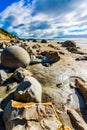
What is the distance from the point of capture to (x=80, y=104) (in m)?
10.2

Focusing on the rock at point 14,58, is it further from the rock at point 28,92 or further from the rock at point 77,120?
the rock at point 77,120

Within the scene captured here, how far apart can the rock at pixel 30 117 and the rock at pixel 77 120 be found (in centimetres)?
100

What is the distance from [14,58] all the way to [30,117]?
20.4 feet

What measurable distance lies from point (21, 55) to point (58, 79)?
124 inches

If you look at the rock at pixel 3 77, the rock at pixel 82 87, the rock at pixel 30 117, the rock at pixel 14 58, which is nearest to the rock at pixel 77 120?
the rock at pixel 30 117

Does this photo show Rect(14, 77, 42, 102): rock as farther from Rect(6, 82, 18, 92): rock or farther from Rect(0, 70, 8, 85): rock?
Rect(0, 70, 8, 85): rock

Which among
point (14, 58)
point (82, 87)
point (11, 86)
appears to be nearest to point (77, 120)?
point (82, 87)

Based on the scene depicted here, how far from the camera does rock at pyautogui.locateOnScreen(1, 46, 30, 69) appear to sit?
43.8ft

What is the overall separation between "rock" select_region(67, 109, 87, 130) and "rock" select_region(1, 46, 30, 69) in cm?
489

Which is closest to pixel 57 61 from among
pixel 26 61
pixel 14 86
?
pixel 26 61

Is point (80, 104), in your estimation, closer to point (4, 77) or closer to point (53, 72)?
point (53, 72)

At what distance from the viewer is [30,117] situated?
7.62 metres

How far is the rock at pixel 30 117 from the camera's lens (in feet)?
24.4

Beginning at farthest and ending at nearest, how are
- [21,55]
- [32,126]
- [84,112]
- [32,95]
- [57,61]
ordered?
[57,61] → [21,55] → [84,112] → [32,95] → [32,126]
